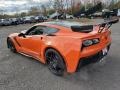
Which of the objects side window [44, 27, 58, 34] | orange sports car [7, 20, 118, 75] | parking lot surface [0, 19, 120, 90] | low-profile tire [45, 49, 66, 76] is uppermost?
side window [44, 27, 58, 34]

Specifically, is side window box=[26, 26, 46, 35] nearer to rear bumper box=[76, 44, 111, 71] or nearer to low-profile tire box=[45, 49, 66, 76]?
low-profile tire box=[45, 49, 66, 76]

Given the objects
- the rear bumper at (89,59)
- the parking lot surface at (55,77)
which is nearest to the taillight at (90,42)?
the rear bumper at (89,59)

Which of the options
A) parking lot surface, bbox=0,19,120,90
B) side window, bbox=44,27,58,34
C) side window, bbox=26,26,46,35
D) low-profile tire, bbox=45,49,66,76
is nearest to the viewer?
parking lot surface, bbox=0,19,120,90

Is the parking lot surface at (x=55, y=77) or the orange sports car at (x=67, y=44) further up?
the orange sports car at (x=67, y=44)

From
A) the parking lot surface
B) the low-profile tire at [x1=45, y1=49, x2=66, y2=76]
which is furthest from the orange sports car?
the parking lot surface

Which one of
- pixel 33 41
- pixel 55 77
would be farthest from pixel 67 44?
pixel 33 41

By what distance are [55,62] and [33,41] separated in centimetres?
121

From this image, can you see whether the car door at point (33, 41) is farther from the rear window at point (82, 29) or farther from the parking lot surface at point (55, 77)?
the rear window at point (82, 29)

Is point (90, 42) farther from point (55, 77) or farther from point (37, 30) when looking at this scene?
point (37, 30)

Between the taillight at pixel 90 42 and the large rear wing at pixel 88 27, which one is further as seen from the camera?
the large rear wing at pixel 88 27

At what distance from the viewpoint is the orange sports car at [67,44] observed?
468cm

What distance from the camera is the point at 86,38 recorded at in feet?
15.5

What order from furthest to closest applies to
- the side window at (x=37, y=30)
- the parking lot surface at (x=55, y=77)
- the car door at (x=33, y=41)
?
1. the side window at (x=37, y=30)
2. the car door at (x=33, y=41)
3. the parking lot surface at (x=55, y=77)

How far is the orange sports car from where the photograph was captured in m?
4.68
